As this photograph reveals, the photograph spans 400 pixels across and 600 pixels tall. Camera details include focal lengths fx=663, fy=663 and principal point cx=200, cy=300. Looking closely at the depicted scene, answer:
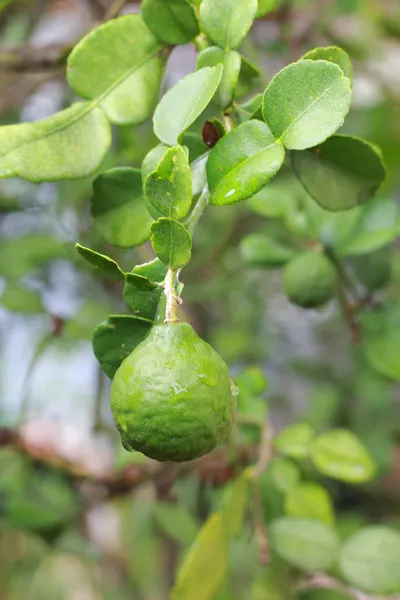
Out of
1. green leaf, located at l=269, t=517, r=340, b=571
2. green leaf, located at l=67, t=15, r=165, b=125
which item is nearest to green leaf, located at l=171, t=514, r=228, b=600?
green leaf, located at l=269, t=517, r=340, b=571

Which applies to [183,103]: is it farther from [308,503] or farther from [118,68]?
[308,503]

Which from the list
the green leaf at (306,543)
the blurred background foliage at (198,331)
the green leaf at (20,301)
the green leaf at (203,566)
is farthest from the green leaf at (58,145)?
the green leaf at (20,301)

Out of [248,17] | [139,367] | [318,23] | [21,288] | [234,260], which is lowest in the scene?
[234,260]

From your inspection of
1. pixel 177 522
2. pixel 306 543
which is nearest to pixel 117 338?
pixel 306 543

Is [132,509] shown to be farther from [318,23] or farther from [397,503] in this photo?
[318,23]

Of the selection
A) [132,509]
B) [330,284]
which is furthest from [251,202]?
[132,509]
